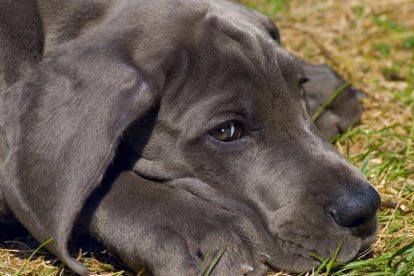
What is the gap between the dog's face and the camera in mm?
3641

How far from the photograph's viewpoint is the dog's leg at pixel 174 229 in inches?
137

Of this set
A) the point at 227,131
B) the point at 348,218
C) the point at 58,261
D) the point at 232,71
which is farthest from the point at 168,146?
the point at 348,218

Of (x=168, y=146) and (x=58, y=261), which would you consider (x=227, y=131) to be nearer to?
(x=168, y=146)

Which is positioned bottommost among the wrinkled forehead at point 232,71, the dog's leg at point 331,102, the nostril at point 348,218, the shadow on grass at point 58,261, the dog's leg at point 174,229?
the dog's leg at point 331,102

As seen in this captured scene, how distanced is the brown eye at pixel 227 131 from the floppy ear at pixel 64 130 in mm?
302

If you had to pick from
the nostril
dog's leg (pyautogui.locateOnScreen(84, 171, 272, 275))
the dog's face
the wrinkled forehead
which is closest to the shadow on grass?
dog's leg (pyautogui.locateOnScreen(84, 171, 272, 275))

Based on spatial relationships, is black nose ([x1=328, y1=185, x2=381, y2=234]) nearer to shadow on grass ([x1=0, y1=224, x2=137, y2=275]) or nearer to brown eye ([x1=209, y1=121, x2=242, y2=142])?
brown eye ([x1=209, y1=121, x2=242, y2=142])

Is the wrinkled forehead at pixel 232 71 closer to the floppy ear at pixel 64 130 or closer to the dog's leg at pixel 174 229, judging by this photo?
the floppy ear at pixel 64 130

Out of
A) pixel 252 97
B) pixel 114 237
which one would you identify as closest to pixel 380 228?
pixel 252 97

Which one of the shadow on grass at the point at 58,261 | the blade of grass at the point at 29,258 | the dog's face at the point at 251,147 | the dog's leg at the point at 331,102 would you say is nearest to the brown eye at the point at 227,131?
the dog's face at the point at 251,147

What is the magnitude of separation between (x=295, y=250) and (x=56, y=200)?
3.20 ft

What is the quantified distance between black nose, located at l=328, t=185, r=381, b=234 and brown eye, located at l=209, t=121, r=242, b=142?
0.54 metres

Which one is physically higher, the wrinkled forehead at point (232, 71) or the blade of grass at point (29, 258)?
the wrinkled forehead at point (232, 71)

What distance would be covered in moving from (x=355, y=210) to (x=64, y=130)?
120 centimetres
